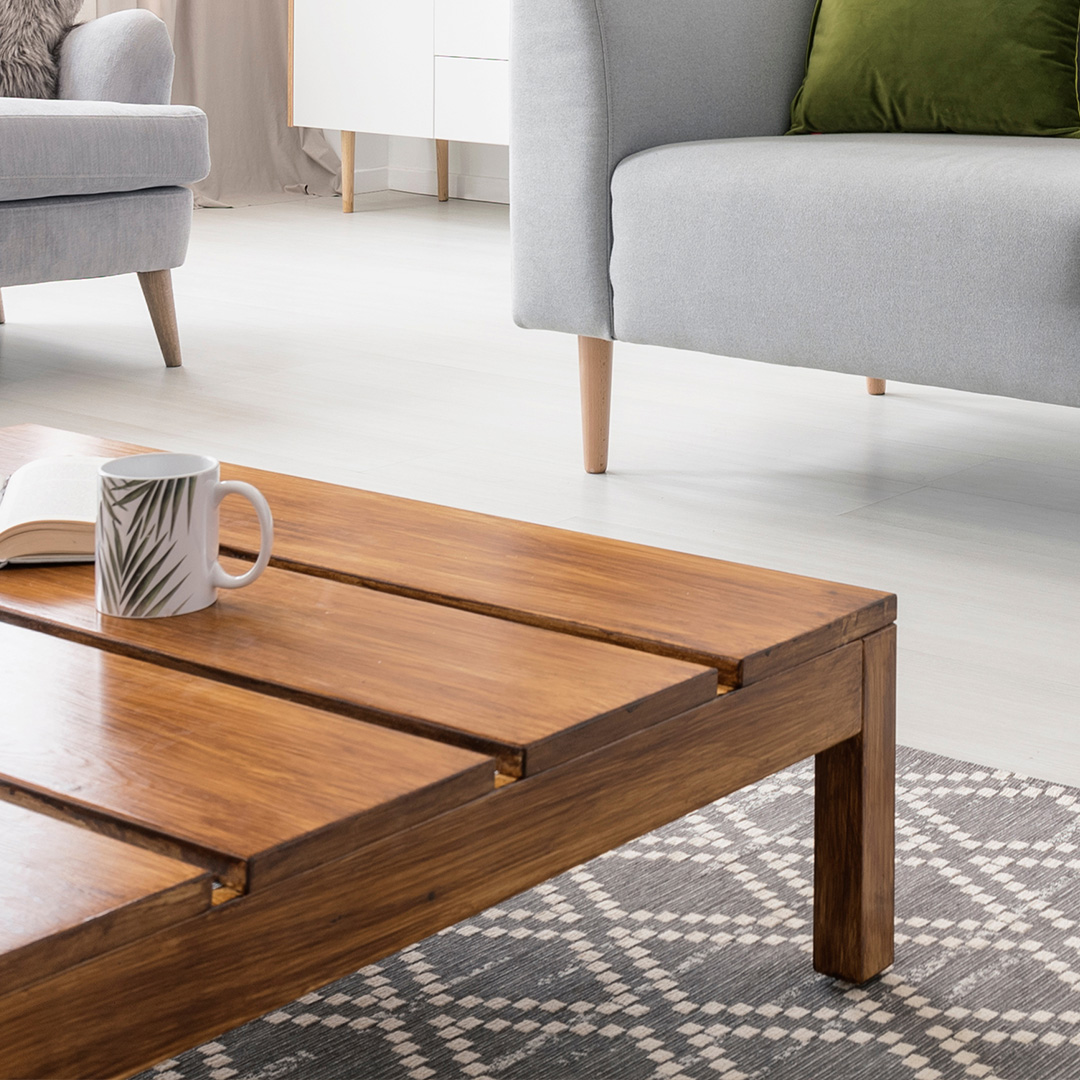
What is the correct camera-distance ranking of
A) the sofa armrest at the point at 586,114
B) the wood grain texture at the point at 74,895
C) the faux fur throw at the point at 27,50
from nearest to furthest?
the wood grain texture at the point at 74,895 < the sofa armrest at the point at 586,114 < the faux fur throw at the point at 27,50

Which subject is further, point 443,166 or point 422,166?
point 422,166

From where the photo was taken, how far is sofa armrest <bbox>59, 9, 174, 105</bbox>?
3.01 metres

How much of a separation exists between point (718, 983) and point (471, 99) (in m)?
4.14

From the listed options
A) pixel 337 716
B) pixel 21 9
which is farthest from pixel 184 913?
pixel 21 9

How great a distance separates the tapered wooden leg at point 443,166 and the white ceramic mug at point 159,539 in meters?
4.70

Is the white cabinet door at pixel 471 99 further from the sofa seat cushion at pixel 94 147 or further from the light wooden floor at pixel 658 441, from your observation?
the sofa seat cushion at pixel 94 147

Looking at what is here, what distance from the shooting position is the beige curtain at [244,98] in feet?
17.5

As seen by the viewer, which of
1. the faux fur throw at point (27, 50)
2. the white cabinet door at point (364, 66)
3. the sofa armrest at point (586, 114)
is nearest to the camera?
the sofa armrest at point (586, 114)

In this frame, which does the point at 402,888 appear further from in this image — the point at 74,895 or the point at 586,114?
the point at 586,114

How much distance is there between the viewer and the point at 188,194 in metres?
2.85

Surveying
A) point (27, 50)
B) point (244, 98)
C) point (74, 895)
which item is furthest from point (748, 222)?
point (244, 98)

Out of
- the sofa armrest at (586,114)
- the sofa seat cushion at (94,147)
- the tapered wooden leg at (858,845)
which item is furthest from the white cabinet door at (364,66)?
the tapered wooden leg at (858,845)

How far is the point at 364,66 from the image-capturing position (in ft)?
16.5

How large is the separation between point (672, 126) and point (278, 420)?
775 mm
